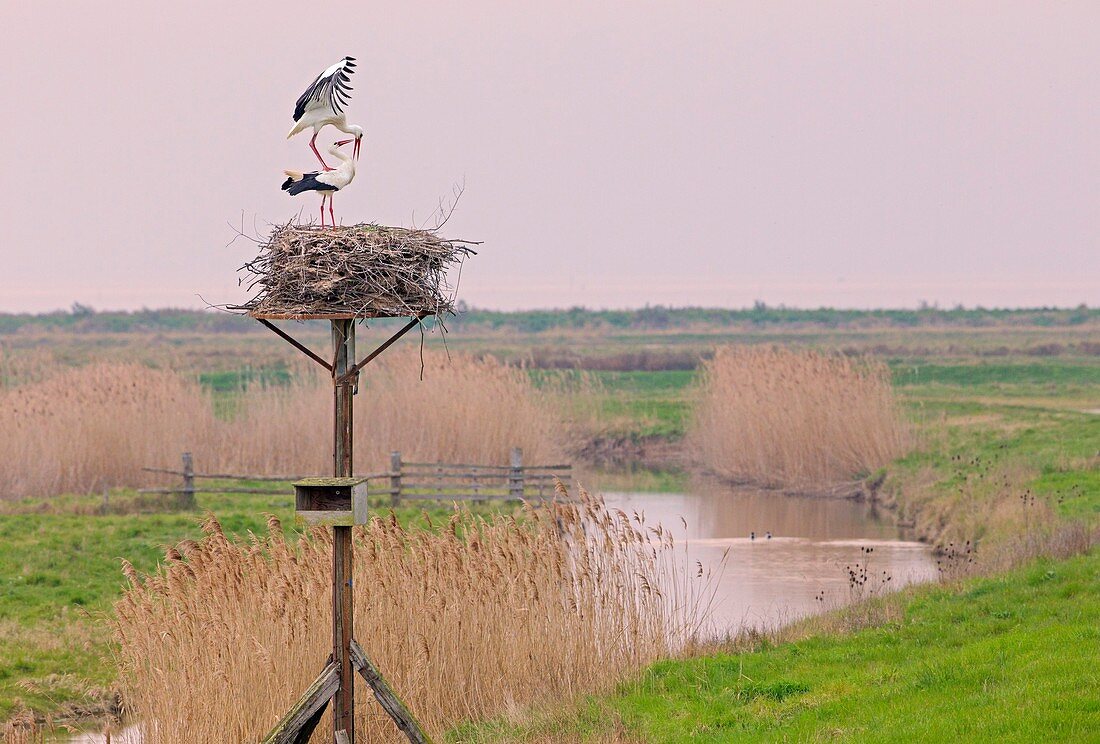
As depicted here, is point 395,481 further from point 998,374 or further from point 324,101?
point 998,374

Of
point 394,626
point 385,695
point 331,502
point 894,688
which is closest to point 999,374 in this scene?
point 894,688

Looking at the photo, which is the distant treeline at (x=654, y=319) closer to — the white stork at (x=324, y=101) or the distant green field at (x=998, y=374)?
the distant green field at (x=998, y=374)

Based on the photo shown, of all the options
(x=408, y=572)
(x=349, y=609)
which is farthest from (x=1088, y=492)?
(x=349, y=609)

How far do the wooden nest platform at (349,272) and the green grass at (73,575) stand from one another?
405cm

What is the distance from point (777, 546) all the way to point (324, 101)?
46.4ft

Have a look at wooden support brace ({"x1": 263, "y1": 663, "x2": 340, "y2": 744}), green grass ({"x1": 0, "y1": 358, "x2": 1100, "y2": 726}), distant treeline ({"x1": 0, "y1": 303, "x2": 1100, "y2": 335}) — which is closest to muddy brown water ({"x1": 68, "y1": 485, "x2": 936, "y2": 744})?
green grass ({"x1": 0, "y1": 358, "x2": 1100, "y2": 726})

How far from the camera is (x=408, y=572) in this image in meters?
9.64

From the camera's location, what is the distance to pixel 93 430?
2269 centimetres

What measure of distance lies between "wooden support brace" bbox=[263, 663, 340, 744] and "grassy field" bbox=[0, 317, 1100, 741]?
1.68 m

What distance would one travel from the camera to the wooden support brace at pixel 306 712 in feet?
24.1

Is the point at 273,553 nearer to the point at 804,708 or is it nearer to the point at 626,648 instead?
the point at 626,648

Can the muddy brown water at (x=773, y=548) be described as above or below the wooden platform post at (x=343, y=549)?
below

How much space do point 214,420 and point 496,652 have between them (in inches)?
651

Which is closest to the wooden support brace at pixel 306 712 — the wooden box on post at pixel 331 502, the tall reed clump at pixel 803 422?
the wooden box on post at pixel 331 502
